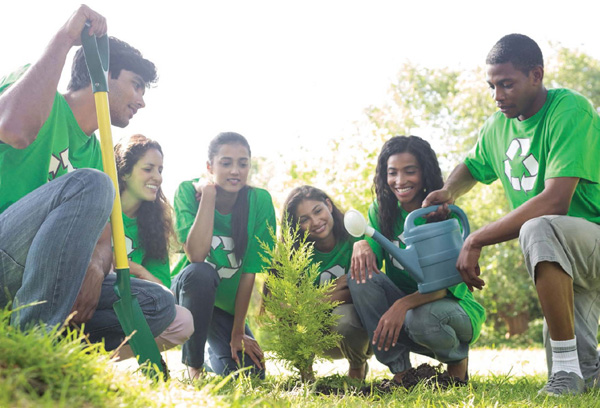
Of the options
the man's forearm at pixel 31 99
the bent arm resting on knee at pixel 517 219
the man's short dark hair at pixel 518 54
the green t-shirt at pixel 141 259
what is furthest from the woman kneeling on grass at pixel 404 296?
the man's forearm at pixel 31 99

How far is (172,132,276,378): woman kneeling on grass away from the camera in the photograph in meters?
3.71

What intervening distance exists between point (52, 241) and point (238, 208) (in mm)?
1877

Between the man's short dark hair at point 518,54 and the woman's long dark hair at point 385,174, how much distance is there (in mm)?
688

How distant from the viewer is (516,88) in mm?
3188

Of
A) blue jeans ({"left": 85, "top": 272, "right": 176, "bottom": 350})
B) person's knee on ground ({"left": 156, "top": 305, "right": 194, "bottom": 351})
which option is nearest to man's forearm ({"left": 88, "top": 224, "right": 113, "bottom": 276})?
blue jeans ({"left": 85, "top": 272, "right": 176, "bottom": 350})

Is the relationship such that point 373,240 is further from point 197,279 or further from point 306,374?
point 197,279

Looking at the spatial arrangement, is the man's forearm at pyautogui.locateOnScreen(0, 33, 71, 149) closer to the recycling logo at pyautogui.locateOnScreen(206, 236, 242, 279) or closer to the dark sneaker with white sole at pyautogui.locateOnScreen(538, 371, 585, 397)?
the recycling logo at pyautogui.locateOnScreen(206, 236, 242, 279)

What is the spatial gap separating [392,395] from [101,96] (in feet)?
6.25

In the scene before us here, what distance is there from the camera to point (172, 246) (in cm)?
417

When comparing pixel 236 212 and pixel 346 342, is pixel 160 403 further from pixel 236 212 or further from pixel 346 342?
pixel 236 212

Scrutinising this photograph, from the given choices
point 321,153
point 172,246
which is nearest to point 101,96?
point 172,246

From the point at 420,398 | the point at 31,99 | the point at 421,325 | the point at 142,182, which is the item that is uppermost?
the point at 31,99

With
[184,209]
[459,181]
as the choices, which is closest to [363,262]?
[459,181]

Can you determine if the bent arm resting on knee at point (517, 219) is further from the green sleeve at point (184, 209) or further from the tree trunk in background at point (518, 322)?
the tree trunk in background at point (518, 322)
